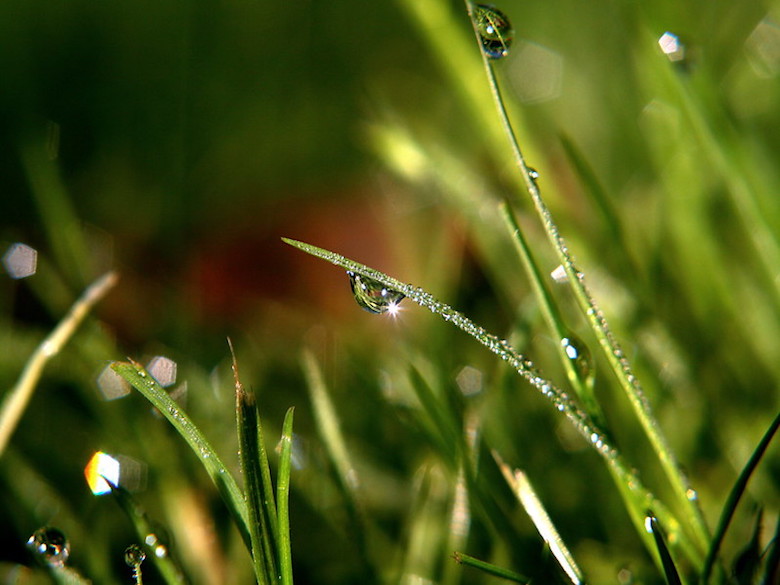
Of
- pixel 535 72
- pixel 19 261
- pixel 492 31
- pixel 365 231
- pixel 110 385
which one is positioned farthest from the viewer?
pixel 535 72

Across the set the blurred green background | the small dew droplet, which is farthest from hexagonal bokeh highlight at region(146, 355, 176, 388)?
the small dew droplet

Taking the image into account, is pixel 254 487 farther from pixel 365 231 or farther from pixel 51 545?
pixel 365 231

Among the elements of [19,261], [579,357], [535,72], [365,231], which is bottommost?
[579,357]

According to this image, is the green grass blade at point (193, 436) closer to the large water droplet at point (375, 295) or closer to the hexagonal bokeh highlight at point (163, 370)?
the large water droplet at point (375, 295)

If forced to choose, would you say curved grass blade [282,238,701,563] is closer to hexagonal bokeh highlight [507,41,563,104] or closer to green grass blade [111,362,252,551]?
Result: green grass blade [111,362,252,551]

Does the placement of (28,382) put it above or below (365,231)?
below

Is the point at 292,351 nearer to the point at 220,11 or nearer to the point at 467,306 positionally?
the point at 467,306

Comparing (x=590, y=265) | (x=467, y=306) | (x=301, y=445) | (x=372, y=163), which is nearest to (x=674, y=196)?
(x=590, y=265)

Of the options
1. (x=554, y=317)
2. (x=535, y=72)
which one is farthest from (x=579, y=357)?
(x=535, y=72)
